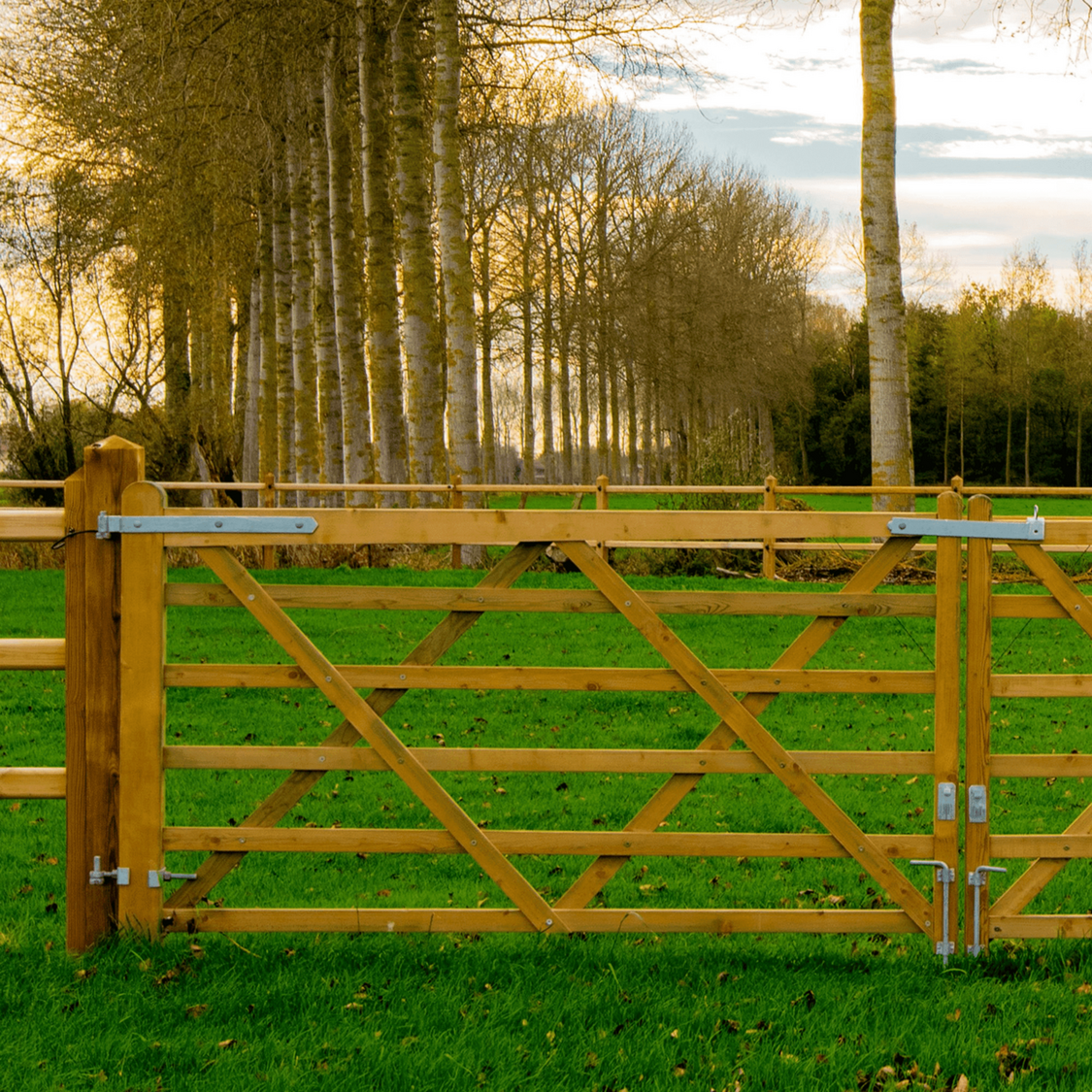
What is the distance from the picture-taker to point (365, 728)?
4.10 metres

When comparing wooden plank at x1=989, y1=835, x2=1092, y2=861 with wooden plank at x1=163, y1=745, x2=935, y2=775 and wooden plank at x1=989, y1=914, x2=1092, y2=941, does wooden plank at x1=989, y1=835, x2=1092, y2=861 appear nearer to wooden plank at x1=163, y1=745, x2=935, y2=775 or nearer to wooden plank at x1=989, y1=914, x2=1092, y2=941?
wooden plank at x1=989, y1=914, x2=1092, y2=941

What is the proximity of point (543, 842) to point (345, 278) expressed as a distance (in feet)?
58.8

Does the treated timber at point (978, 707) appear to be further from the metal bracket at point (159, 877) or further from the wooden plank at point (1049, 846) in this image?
the metal bracket at point (159, 877)

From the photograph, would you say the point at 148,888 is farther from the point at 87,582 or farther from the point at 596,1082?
the point at 596,1082

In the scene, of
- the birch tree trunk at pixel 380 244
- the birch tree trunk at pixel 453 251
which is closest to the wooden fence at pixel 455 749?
the birch tree trunk at pixel 453 251

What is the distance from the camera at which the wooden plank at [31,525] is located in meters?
4.14

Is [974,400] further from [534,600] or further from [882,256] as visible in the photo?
[534,600]

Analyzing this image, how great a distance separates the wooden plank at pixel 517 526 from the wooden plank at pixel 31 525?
1.29ft

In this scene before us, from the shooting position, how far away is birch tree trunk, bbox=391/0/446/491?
1808 cm

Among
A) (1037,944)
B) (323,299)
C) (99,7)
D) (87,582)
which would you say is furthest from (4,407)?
(1037,944)

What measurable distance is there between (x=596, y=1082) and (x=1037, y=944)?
6.52 feet

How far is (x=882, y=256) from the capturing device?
16188mm

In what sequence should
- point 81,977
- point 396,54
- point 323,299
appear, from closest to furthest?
point 81,977, point 396,54, point 323,299

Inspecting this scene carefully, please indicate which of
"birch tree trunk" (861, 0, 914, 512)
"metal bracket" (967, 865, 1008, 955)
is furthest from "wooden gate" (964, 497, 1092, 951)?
"birch tree trunk" (861, 0, 914, 512)
